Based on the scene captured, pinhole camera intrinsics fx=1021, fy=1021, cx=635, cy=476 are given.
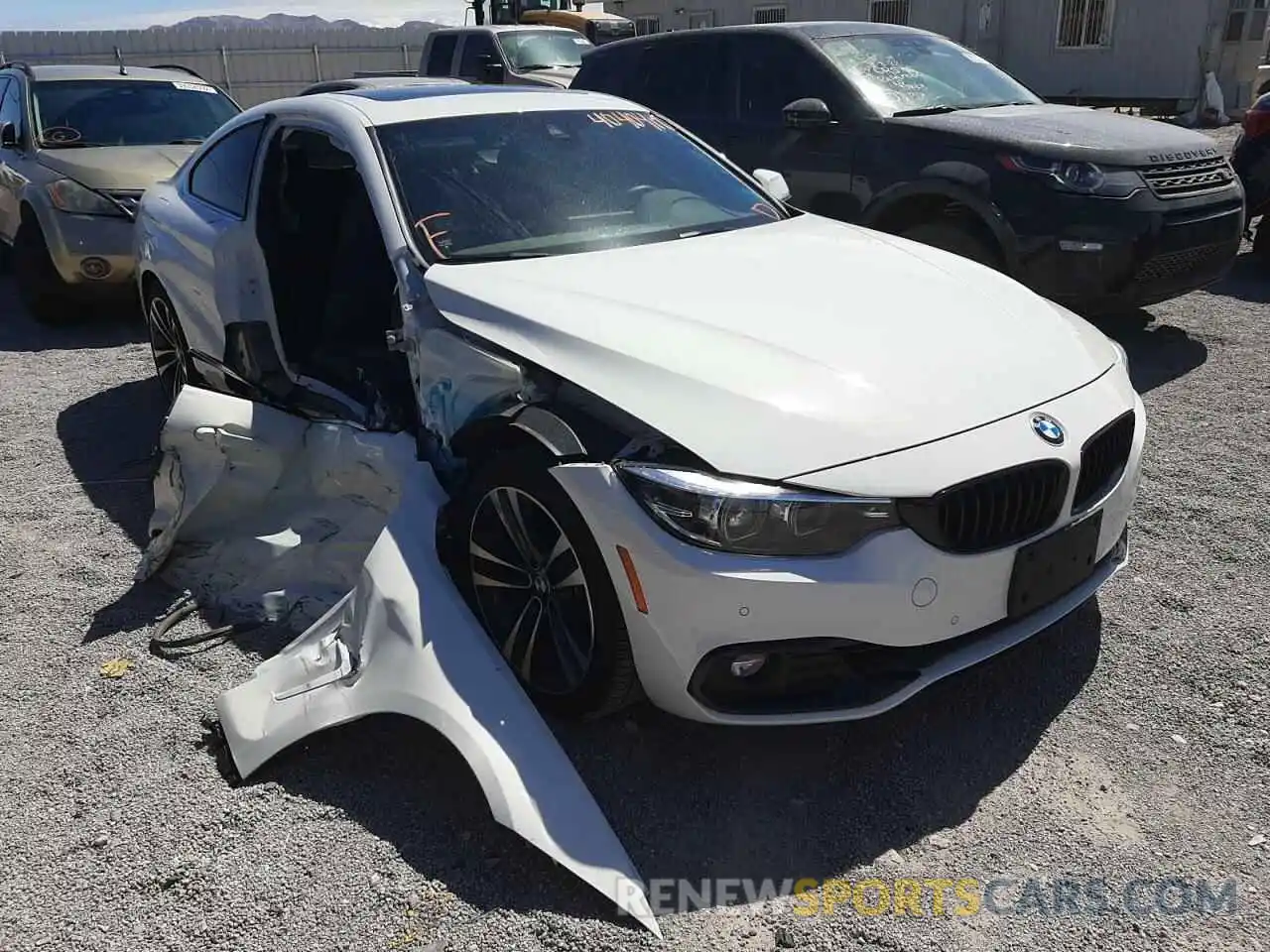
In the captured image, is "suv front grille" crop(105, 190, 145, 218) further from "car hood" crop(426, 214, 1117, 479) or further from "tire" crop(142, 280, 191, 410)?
"car hood" crop(426, 214, 1117, 479)

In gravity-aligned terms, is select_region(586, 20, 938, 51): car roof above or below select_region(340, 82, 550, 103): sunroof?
above

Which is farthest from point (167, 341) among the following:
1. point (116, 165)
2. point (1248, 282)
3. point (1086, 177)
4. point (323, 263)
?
point (1248, 282)

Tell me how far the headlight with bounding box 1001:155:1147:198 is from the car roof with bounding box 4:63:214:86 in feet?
23.3

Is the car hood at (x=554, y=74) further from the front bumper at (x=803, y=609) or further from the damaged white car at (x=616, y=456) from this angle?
the front bumper at (x=803, y=609)

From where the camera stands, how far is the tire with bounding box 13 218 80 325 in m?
7.46

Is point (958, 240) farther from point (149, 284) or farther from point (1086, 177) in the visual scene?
point (149, 284)

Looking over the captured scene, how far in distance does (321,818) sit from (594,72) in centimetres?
675

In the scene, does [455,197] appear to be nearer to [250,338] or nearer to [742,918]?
[250,338]

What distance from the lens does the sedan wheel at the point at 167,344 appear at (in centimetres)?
496

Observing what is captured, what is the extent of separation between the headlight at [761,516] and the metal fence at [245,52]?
84.1ft

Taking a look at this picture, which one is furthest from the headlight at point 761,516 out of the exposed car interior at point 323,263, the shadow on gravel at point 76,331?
the shadow on gravel at point 76,331

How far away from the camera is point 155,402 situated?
5.86 metres

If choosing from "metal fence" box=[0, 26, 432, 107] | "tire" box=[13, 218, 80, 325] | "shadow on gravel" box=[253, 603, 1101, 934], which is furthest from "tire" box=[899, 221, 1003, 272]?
"metal fence" box=[0, 26, 432, 107]

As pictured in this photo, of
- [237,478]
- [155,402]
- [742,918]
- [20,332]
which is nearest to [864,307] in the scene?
[742,918]
